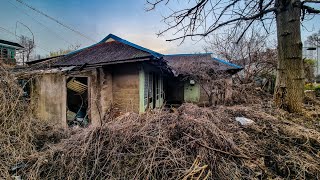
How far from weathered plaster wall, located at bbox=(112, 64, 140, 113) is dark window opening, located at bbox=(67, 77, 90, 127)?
1.25 metres

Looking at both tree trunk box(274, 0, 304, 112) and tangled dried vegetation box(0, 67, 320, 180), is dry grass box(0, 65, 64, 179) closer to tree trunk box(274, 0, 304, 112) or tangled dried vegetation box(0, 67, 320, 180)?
tangled dried vegetation box(0, 67, 320, 180)

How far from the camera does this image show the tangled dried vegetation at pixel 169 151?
2217 millimetres

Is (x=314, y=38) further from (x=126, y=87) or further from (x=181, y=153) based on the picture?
(x=181, y=153)

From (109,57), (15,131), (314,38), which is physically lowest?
(15,131)

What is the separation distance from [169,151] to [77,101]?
18.7ft

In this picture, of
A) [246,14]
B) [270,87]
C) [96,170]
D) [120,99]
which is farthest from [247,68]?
[96,170]

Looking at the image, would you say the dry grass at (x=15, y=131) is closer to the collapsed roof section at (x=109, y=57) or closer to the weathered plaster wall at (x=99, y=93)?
the weathered plaster wall at (x=99, y=93)

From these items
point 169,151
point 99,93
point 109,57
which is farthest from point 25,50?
point 169,151

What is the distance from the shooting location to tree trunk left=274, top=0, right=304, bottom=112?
14.1 ft

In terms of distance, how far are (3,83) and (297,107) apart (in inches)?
298

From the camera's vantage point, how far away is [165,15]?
5.61 metres

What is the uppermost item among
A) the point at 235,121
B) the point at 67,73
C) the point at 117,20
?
the point at 117,20

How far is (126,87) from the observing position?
6914 millimetres

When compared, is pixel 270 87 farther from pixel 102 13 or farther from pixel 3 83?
pixel 3 83
